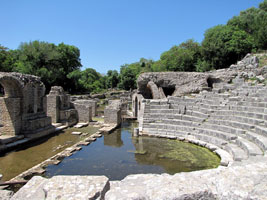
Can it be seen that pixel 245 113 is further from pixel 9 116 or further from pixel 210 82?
pixel 9 116

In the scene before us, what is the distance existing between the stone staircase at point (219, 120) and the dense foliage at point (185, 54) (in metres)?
12.7

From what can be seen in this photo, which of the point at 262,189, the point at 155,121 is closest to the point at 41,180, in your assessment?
the point at 262,189

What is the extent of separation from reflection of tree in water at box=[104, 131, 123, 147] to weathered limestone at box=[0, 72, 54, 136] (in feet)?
11.0

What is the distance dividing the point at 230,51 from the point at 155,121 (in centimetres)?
1704

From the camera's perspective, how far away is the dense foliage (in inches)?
941

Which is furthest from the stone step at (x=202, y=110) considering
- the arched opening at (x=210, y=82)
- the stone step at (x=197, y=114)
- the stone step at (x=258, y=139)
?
the arched opening at (x=210, y=82)

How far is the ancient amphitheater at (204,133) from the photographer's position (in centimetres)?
227

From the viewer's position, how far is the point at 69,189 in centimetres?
243

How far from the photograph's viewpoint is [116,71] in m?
53.4

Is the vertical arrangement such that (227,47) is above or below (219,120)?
above

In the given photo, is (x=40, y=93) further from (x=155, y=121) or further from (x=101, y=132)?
(x=155, y=121)

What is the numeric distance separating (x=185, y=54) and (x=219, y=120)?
2342 centimetres

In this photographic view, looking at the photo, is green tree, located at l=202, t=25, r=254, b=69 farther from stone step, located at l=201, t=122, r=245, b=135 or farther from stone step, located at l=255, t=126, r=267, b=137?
stone step, located at l=255, t=126, r=267, b=137

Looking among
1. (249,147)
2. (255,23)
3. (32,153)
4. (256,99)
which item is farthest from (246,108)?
(255,23)
